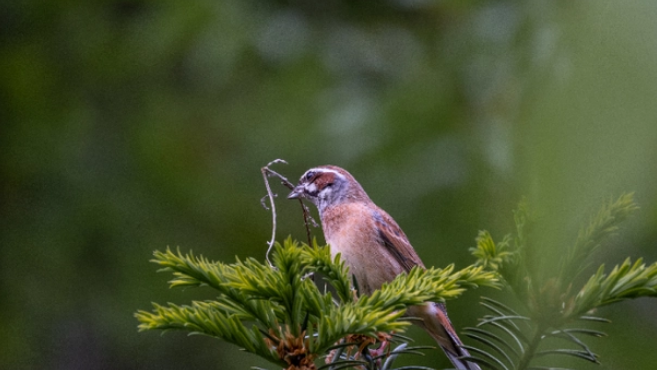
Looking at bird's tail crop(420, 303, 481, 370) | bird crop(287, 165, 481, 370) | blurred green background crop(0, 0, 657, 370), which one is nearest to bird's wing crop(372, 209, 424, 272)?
bird crop(287, 165, 481, 370)

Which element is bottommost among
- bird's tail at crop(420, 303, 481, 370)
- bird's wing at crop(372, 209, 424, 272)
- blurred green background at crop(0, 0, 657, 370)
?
bird's tail at crop(420, 303, 481, 370)

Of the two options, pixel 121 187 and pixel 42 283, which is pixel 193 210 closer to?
pixel 121 187

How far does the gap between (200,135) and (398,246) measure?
1.79m

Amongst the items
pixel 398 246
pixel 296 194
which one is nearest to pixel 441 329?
pixel 398 246

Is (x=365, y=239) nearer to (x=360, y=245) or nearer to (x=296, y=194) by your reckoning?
(x=360, y=245)

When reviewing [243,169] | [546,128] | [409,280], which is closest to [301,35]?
[243,169]

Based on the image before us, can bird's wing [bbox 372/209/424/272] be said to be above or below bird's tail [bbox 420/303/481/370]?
above

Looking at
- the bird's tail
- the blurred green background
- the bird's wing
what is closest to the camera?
the bird's tail

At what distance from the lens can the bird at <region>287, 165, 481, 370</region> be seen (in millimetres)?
2701

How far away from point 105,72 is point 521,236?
12.7ft

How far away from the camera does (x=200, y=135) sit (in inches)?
172

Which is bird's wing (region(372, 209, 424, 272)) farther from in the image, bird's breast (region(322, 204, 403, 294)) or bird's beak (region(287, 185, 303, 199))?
bird's beak (region(287, 185, 303, 199))

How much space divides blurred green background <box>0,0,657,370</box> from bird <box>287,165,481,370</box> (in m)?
0.18

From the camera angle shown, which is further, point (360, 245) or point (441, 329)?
point (360, 245)
